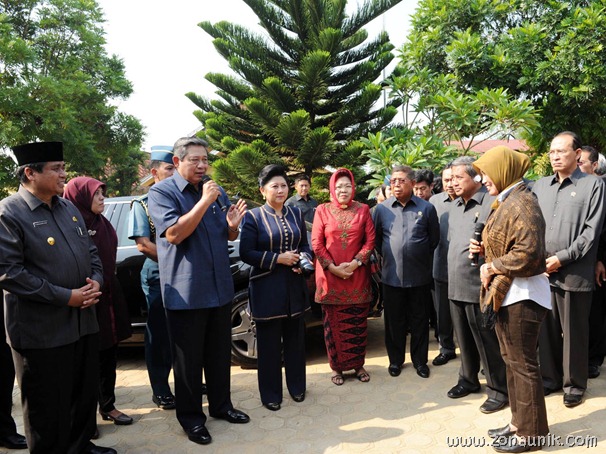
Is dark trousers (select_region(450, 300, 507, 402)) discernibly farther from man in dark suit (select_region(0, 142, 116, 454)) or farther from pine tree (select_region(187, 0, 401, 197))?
pine tree (select_region(187, 0, 401, 197))

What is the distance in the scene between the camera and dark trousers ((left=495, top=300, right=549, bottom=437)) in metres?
2.47

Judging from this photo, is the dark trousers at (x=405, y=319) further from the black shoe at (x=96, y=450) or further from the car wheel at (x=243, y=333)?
the black shoe at (x=96, y=450)

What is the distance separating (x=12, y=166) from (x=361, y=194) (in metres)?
10.1

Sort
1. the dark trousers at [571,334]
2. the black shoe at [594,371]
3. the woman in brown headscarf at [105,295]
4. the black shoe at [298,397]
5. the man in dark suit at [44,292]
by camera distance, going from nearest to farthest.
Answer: the man in dark suit at [44,292] → the woman in brown headscarf at [105,295] → the dark trousers at [571,334] → the black shoe at [298,397] → the black shoe at [594,371]

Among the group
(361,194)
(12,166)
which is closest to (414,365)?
(361,194)

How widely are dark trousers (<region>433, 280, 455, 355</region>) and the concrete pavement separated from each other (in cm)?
29

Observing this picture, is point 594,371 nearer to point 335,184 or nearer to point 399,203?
point 399,203

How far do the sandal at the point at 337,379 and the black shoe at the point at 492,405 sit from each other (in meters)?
1.05

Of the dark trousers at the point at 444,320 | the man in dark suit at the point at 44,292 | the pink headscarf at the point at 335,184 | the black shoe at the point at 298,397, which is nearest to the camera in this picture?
the man in dark suit at the point at 44,292

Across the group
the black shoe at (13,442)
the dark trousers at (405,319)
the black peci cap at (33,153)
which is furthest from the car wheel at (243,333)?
the black peci cap at (33,153)

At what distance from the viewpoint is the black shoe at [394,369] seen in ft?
12.3

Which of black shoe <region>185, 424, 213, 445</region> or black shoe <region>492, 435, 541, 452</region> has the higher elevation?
black shoe <region>185, 424, 213, 445</region>

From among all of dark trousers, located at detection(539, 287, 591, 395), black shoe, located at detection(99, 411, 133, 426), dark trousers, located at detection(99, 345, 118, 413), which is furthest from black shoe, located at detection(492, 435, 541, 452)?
dark trousers, located at detection(99, 345, 118, 413)

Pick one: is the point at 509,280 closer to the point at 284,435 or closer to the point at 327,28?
the point at 284,435
